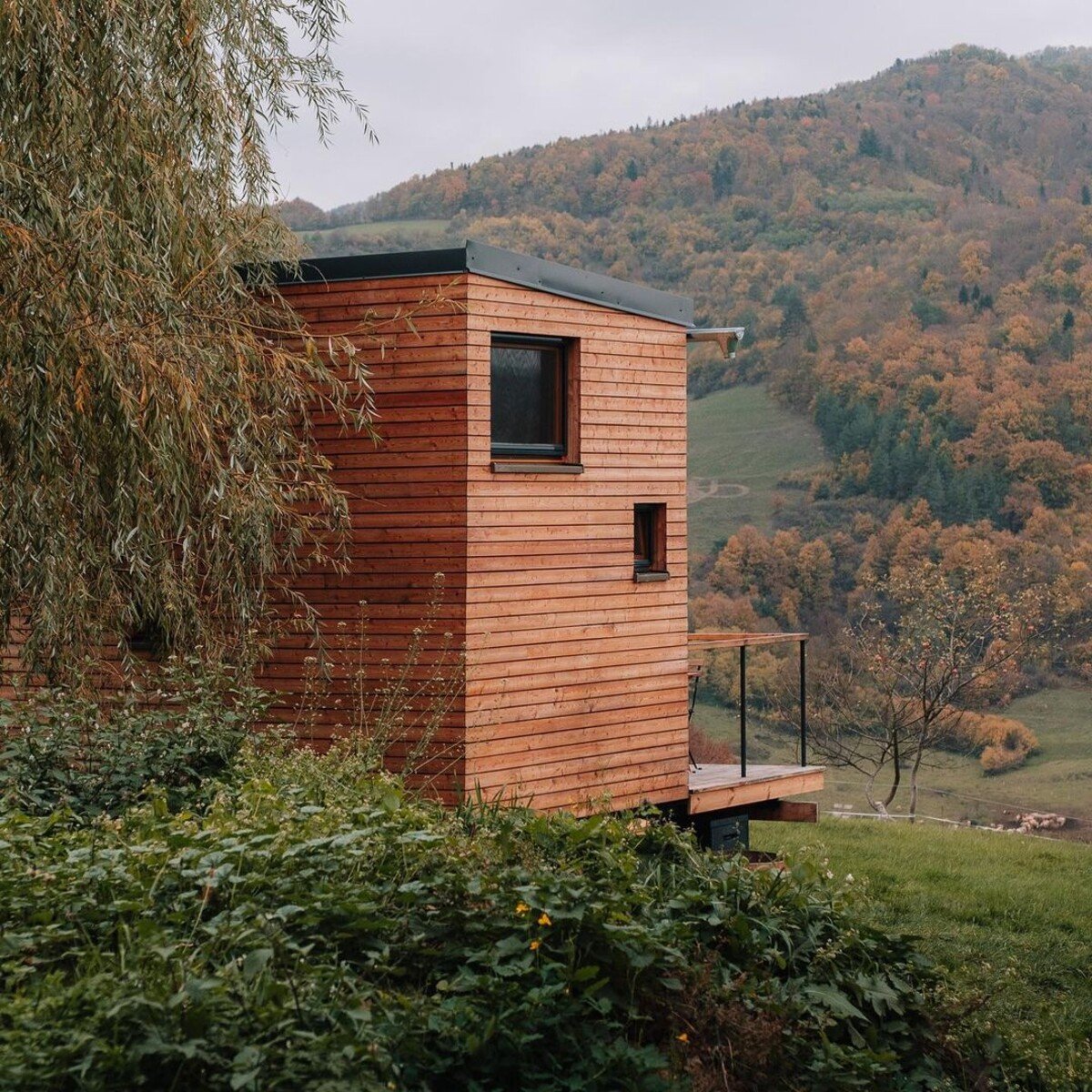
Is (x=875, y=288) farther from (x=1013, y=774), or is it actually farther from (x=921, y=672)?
(x=921, y=672)

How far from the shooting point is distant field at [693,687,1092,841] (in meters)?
25.4

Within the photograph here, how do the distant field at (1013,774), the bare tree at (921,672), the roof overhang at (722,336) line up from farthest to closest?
the distant field at (1013,774)
the bare tree at (921,672)
the roof overhang at (722,336)

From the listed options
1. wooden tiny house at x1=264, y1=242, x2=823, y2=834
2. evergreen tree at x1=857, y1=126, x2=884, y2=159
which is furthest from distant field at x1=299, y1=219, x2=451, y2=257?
wooden tiny house at x1=264, y1=242, x2=823, y2=834

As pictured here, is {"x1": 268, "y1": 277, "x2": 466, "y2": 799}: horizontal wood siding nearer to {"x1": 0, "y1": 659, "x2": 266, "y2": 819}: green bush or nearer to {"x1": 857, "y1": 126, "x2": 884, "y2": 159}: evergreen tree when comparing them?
{"x1": 0, "y1": 659, "x2": 266, "y2": 819}: green bush

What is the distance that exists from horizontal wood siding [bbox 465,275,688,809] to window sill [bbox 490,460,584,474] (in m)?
0.05

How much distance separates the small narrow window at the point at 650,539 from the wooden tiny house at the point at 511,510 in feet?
0.53

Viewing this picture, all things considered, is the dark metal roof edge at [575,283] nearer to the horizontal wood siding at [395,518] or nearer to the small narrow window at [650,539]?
the horizontal wood siding at [395,518]

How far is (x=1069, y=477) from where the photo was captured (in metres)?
29.9

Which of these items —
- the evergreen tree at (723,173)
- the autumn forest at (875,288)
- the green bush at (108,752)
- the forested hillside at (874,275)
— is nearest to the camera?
the green bush at (108,752)

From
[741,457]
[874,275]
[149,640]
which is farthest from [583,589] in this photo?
[874,275]

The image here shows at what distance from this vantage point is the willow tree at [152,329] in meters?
6.48

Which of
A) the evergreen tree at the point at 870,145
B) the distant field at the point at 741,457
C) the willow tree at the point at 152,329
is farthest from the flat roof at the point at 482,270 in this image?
the evergreen tree at the point at 870,145

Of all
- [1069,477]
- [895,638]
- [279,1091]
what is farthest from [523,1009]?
[1069,477]

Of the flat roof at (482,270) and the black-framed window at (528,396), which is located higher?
the flat roof at (482,270)
